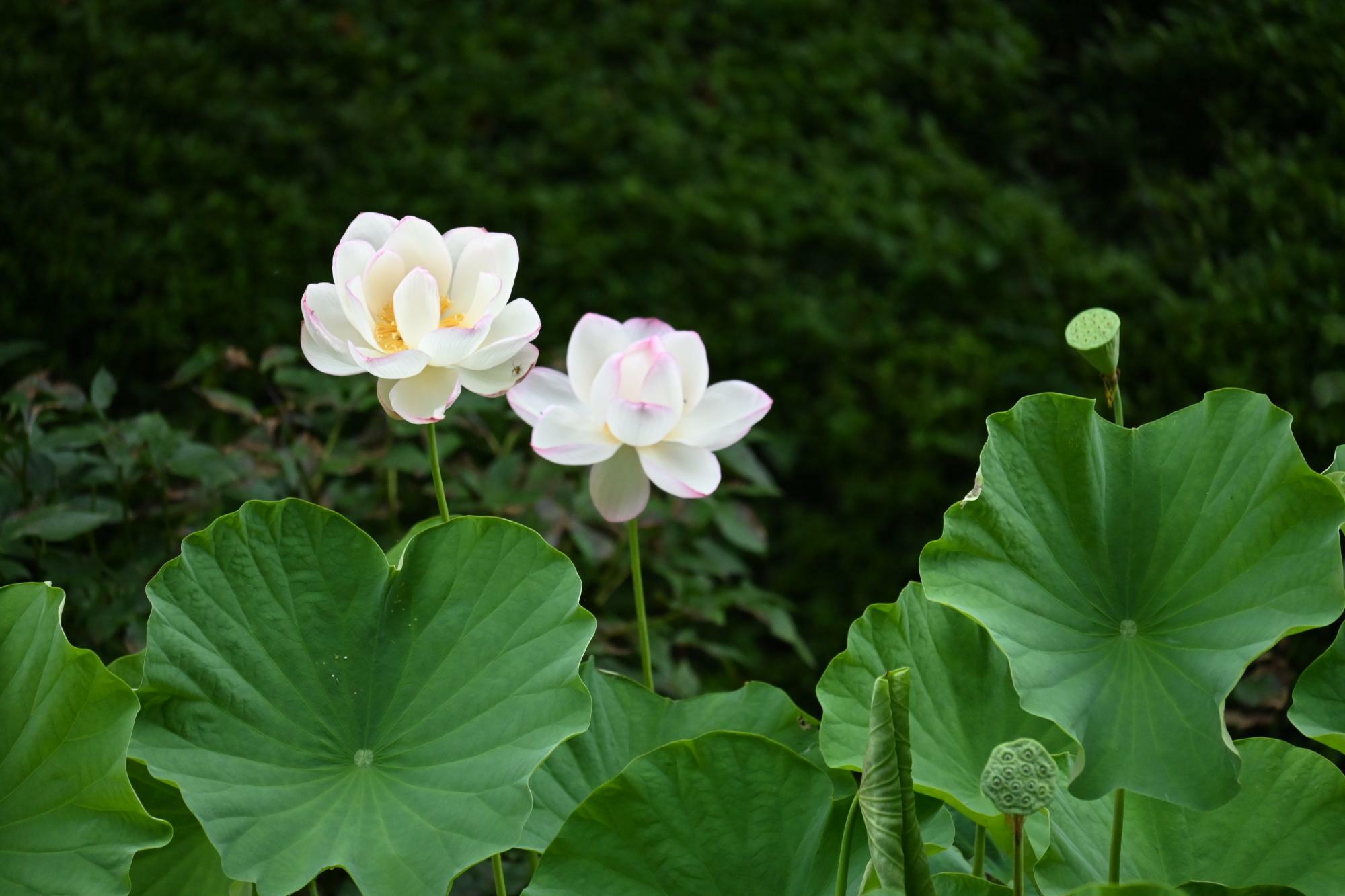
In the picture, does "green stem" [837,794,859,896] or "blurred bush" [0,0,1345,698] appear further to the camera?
"blurred bush" [0,0,1345,698]

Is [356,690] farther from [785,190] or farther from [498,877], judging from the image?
[785,190]

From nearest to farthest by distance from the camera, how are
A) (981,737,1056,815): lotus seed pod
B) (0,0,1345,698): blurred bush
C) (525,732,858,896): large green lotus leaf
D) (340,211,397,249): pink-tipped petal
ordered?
(981,737,1056,815): lotus seed pod < (525,732,858,896): large green lotus leaf < (340,211,397,249): pink-tipped petal < (0,0,1345,698): blurred bush

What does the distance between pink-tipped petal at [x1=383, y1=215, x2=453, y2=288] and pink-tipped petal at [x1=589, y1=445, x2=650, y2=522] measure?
0.15 m

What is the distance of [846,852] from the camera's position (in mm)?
543

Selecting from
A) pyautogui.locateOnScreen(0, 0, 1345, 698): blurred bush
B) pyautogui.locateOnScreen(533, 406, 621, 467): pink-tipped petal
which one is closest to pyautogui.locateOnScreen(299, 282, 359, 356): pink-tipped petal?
pyautogui.locateOnScreen(533, 406, 621, 467): pink-tipped petal

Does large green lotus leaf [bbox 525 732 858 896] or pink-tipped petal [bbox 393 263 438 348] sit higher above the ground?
pink-tipped petal [bbox 393 263 438 348]

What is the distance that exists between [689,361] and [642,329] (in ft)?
0.17

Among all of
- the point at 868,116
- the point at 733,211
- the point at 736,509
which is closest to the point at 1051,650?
the point at 736,509

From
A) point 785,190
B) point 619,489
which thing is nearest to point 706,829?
point 619,489

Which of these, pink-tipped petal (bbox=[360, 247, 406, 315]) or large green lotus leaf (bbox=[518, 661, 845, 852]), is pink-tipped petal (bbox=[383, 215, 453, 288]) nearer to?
pink-tipped petal (bbox=[360, 247, 406, 315])

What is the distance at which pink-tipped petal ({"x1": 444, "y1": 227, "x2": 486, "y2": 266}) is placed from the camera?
70 centimetres

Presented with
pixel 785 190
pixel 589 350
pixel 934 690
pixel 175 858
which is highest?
pixel 589 350

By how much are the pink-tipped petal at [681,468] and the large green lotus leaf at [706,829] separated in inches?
5.2

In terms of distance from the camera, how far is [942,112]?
95.2 inches
